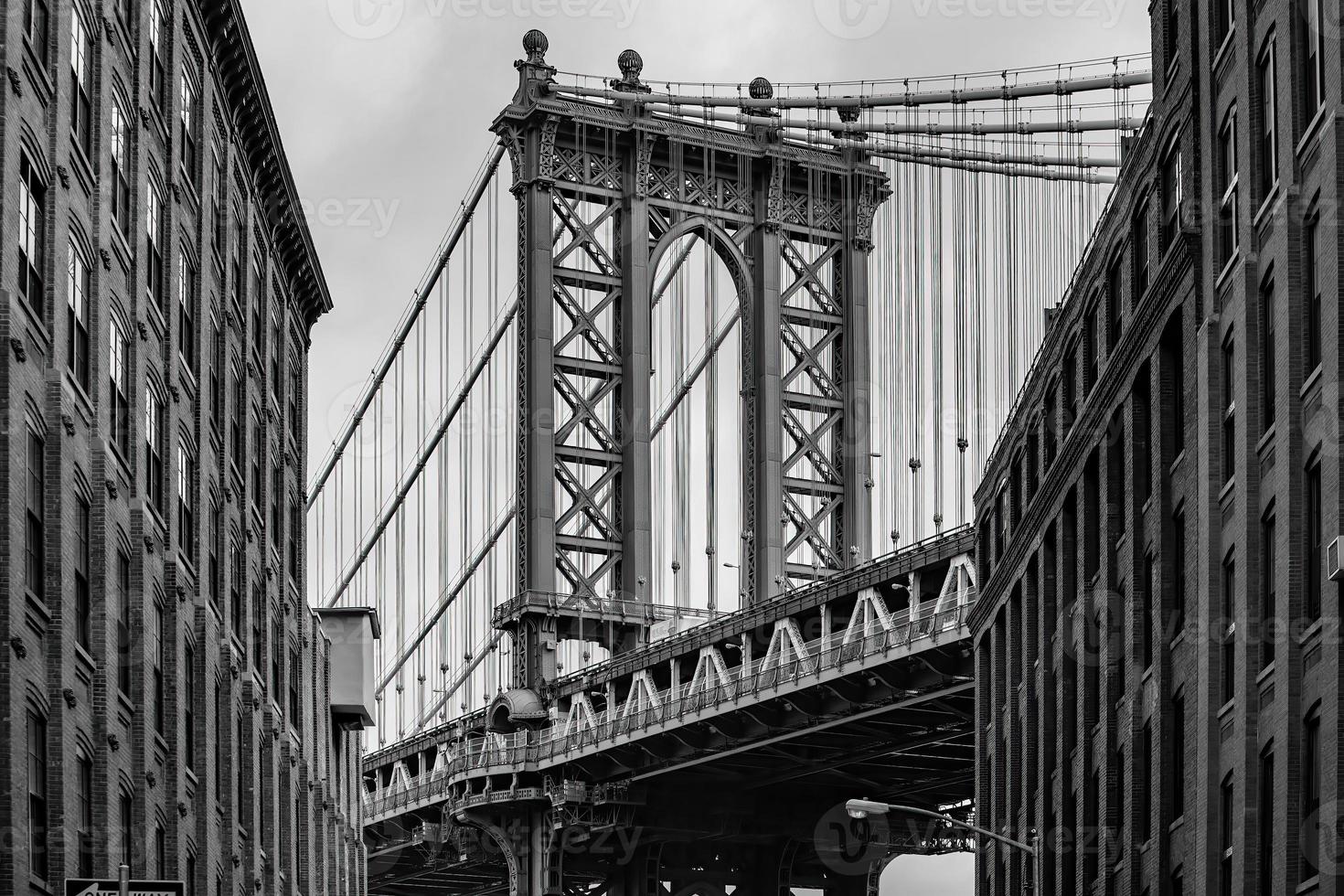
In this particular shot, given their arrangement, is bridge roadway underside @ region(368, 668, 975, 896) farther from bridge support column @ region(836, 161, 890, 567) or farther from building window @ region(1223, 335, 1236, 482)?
building window @ region(1223, 335, 1236, 482)

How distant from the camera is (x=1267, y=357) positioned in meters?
34.9

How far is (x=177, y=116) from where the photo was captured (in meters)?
48.6

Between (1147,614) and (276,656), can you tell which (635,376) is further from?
(1147,614)

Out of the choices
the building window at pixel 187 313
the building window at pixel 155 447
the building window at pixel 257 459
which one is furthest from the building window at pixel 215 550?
the building window at pixel 257 459

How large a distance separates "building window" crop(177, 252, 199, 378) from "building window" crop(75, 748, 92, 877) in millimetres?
13056

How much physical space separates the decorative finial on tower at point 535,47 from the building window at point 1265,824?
66884 millimetres

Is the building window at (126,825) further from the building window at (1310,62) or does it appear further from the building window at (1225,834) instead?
the building window at (1310,62)

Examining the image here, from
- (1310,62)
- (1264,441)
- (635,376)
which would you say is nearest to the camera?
(1310,62)

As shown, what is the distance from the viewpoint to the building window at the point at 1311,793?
31172 millimetres

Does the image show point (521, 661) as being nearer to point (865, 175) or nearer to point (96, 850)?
point (865, 175)

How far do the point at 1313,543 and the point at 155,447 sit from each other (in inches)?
829

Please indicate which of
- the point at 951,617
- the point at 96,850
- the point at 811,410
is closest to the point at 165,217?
the point at 96,850

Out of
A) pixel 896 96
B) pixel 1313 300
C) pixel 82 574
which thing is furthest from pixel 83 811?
→ pixel 896 96

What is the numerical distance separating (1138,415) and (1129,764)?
19.0 ft
